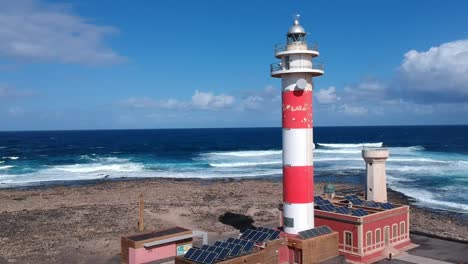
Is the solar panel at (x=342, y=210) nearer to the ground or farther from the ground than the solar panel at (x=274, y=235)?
farther from the ground

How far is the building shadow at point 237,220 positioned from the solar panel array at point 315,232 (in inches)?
369

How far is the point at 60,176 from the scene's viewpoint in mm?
56844

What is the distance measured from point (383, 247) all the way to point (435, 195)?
2375 cm

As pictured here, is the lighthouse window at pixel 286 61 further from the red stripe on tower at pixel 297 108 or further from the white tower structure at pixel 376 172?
the white tower structure at pixel 376 172

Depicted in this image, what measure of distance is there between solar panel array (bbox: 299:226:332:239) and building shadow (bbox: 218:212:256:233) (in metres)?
9.36

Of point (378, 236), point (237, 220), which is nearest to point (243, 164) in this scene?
point (237, 220)

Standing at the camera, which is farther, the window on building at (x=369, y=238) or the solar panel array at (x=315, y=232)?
the window on building at (x=369, y=238)

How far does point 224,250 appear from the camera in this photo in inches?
630

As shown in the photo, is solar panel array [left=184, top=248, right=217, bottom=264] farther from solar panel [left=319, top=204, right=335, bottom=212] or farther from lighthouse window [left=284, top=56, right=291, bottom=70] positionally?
lighthouse window [left=284, top=56, right=291, bottom=70]

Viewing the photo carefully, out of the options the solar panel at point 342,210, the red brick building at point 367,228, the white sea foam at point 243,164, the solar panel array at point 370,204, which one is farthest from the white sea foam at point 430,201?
the white sea foam at point 243,164

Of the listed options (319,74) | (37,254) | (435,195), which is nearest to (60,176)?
(37,254)

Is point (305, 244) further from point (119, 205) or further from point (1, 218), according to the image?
point (1, 218)

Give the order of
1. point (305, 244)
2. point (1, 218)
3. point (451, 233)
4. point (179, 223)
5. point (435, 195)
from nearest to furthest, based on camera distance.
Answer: point (305, 244) < point (451, 233) < point (179, 223) < point (1, 218) < point (435, 195)

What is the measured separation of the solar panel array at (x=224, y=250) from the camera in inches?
614
